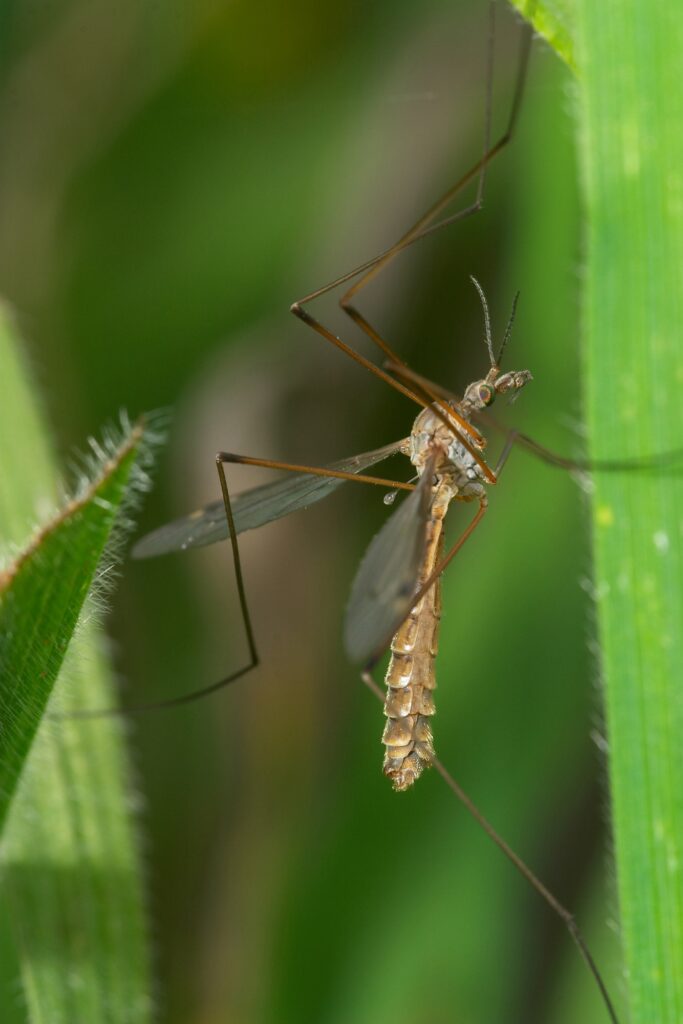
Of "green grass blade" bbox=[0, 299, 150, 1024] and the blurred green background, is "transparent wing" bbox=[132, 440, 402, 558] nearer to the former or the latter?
"green grass blade" bbox=[0, 299, 150, 1024]

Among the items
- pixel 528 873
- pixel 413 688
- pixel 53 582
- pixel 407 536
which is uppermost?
pixel 53 582

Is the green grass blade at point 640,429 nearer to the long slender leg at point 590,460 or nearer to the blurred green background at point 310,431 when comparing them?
the long slender leg at point 590,460

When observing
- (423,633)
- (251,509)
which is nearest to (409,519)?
(423,633)

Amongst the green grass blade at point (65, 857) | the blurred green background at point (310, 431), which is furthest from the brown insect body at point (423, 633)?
the blurred green background at point (310, 431)

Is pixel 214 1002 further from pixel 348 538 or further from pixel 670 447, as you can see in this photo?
pixel 670 447

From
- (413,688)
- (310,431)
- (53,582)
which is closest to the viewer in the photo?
(53,582)

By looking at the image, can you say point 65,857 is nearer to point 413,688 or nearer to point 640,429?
point 413,688

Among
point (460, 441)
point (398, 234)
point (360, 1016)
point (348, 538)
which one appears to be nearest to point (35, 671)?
point (460, 441)
